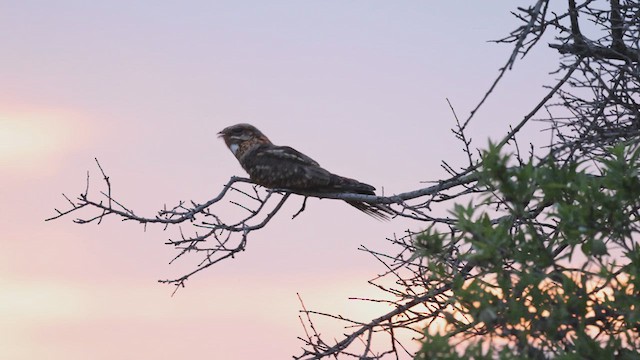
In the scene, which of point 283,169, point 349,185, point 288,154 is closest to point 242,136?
point 288,154

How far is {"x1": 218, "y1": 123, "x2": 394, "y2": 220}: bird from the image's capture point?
1071 cm

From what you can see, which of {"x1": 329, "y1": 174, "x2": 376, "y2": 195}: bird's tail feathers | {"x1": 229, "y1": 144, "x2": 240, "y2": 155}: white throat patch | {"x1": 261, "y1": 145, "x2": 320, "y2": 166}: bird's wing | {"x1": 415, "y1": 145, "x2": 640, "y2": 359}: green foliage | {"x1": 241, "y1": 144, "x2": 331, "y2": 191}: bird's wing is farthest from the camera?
{"x1": 229, "y1": 144, "x2": 240, "y2": 155}: white throat patch

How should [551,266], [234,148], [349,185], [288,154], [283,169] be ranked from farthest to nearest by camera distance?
1. [234,148]
2. [288,154]
3. [283,169]
4. [349,185]
5. [551,266]

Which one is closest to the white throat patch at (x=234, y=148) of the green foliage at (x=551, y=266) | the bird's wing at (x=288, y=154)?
the bird's wing at (x=288, y=154)

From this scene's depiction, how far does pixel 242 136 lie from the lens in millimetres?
12484

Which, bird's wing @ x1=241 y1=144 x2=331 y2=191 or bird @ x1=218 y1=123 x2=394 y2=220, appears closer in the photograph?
bird @ x1=218 y1=123 x2=394 y2=220

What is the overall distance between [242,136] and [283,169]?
132 centimetres

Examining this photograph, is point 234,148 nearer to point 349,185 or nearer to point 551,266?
point 349,185

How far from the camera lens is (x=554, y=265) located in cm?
605

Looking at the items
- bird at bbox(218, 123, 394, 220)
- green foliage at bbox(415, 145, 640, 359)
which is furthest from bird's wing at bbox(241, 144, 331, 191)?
green foliage at bbox(415, 145, 640, 359)

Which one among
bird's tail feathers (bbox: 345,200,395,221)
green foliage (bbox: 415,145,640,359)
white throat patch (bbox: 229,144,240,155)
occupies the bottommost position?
green foliage (bbox: 415,145,640,359)

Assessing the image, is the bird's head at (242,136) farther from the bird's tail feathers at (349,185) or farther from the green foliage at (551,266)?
the green foliage at (551,266)

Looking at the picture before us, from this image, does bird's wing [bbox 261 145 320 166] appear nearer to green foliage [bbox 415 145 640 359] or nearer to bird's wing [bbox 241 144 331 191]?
bird's wing [bbox 241 144 331 191]

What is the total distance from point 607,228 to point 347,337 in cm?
380
